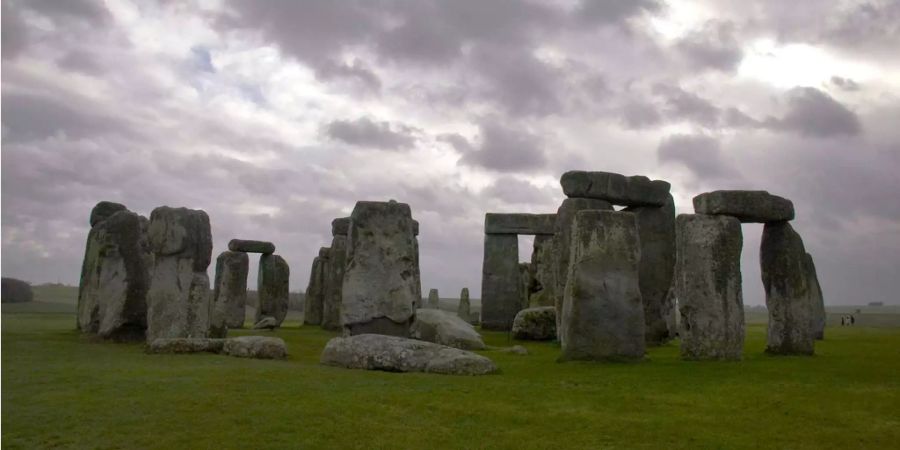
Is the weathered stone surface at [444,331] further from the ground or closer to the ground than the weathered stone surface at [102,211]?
closer to the ground

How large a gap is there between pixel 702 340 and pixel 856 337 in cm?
956

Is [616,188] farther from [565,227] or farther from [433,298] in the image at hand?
[433,298]

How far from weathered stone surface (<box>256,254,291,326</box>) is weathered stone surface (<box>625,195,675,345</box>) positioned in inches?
525

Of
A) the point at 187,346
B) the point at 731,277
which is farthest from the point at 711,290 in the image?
the point at 187,346

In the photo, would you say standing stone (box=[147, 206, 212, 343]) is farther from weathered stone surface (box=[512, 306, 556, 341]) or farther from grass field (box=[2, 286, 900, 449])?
weathered stone surface (box=[512, 306, 556, 341])

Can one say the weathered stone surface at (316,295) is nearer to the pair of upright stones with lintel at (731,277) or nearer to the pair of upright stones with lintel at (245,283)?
the pair of upright stones with lintel at (245,283)

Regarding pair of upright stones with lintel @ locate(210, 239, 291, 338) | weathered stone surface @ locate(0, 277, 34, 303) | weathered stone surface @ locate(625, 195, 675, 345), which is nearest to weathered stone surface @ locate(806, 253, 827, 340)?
weathered stone surface @ locate(625, 195, 675, 345)

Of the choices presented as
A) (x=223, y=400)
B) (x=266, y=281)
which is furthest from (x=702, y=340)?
(x=266, y=281)

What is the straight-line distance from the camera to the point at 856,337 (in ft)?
66.3

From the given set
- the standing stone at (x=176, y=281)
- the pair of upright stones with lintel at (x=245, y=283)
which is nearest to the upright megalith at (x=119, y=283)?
the standing stone at (x=176, y=281)

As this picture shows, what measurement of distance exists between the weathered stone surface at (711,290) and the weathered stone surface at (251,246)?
17105 mm

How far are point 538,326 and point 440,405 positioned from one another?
11.4 meters

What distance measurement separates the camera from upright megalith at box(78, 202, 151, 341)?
16078 mm

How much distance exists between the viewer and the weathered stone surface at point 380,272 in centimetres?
1491
